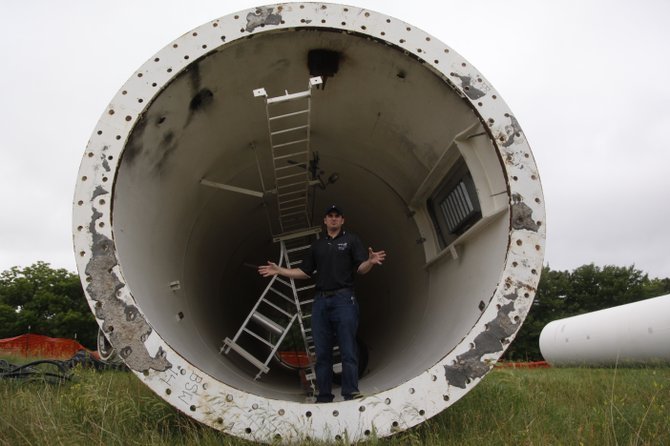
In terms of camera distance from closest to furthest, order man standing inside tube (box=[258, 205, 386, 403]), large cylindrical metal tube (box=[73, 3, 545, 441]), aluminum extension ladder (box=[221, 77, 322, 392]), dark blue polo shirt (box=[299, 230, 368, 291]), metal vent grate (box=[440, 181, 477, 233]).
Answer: large cylindrical metal tube (box=[73, 3, 545, 441]) → man standing inside tube (box=[258, 205, 386, 403]) → metal vent grate (box=[440, 181, 477, 233]) → dark blue polo shirt (box=[299, 230, 368, 291]) → aluminum extension ladder (box=[221, 77, 322, 392])

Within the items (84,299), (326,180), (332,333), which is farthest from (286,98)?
(84,299)

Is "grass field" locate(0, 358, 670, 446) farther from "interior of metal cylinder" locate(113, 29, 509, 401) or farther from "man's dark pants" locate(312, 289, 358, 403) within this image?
"man's dark pants" locate(312, 289, 358, 403)

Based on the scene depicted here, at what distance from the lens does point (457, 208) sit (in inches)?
153

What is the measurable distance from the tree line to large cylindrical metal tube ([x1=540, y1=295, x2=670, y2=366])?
16991mm

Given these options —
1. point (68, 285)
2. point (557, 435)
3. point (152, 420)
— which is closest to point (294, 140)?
point (152, 420)

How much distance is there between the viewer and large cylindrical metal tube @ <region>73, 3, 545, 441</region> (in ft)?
8.74

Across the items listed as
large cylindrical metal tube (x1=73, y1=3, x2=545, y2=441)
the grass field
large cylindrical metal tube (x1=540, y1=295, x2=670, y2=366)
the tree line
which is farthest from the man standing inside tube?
the tree line

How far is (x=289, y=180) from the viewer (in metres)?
4.99

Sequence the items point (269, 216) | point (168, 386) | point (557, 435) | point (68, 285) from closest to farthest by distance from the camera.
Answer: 1. point (168, 386)
2. point (557, 435)
3. point (269, 216)
4. point (68, 285)

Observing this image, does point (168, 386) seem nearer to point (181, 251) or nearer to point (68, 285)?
point (181, 251)

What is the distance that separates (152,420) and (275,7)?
2330 millimetres

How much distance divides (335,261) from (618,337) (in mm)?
8299

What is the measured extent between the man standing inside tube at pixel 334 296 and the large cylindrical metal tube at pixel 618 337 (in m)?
6.81

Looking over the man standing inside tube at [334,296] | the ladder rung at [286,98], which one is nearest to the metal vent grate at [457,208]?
the man standing inside tube at [334,296]
